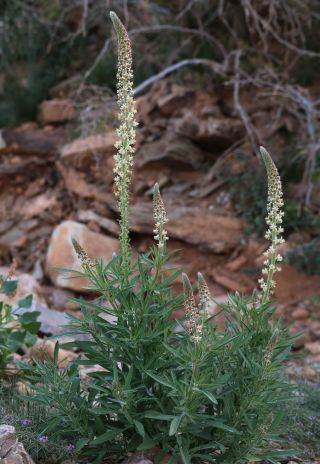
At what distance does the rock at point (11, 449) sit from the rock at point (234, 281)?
4.84m

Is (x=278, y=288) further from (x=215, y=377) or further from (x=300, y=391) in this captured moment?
(x=215, y=377)

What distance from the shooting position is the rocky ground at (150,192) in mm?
7566

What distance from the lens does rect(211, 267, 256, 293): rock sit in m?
7.45

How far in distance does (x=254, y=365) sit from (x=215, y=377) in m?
0.18

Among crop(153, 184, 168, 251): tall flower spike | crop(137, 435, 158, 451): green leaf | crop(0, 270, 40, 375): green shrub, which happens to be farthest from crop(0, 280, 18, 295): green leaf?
crop(137, 435, 158, 451): green leaf

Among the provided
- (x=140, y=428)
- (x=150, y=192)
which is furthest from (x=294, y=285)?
(x=140, y=428)

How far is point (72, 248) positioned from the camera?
25.5ft

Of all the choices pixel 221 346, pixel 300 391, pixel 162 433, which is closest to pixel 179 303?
pixel 221 346

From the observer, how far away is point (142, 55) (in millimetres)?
9219

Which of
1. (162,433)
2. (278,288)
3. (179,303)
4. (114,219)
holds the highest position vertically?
(179,303)

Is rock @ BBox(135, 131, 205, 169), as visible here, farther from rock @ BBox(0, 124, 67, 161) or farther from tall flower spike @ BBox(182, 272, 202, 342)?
tall flower spike @ BBox(182, 272, 202, 342)

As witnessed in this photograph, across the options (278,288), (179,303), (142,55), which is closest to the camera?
(179,303)

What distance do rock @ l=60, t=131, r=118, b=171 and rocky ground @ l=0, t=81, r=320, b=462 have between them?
0.6 inches

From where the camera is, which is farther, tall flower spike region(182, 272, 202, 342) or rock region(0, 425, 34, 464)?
rock region(0, 425, 34, 464)
